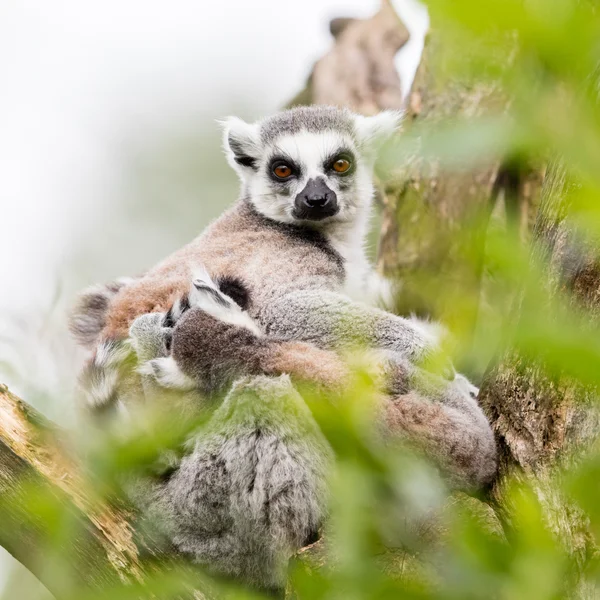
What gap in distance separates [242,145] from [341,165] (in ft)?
2.21

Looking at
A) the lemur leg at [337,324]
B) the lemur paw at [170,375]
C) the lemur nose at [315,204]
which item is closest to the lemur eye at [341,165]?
the lemur nose at [315,204]

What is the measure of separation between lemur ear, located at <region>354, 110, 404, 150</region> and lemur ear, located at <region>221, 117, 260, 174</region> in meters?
0.65

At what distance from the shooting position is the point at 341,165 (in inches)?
176

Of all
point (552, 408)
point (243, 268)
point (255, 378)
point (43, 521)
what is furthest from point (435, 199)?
point (43, 521)

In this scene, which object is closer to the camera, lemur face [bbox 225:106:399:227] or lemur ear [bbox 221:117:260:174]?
lemur face [bbox 225:106:399:227]

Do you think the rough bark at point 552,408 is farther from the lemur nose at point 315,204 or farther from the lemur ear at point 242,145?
the lemur ear at point 242,145

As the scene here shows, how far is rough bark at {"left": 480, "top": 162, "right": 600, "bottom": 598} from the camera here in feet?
6.11

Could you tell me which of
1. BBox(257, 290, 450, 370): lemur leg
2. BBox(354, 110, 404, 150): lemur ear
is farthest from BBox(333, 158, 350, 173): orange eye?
BBox(257, 290, 450, 370): lemur leg

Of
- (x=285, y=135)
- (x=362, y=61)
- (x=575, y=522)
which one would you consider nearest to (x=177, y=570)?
(x=575, y=522)

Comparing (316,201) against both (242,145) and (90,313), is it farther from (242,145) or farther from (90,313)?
(90,313)

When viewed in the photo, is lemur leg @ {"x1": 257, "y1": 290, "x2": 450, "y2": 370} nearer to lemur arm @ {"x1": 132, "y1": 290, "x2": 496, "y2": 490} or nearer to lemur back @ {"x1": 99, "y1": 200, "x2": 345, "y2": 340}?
lemur back @ {"x1": 99, "y1": 200, "x2": 345, "y2": 340}

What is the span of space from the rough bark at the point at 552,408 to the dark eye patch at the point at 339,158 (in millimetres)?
1921

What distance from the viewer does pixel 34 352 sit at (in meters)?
2.18

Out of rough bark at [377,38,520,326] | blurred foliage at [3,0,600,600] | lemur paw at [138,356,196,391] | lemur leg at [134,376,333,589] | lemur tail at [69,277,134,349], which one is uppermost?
blurred foliage at [3,0,600,600]
